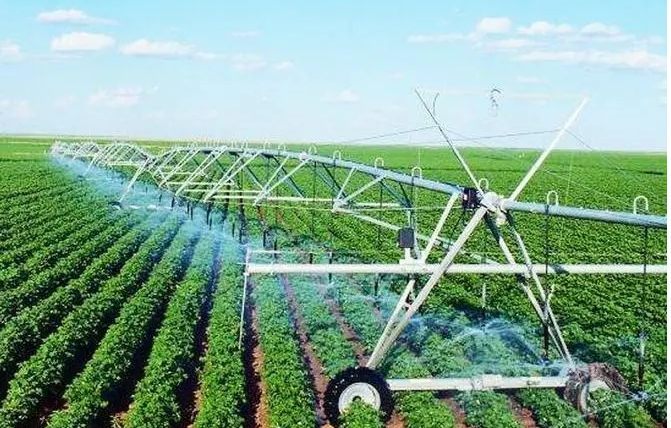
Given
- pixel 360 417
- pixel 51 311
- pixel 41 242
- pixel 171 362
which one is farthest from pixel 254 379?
pixel 41 242

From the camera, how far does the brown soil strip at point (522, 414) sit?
10.7m

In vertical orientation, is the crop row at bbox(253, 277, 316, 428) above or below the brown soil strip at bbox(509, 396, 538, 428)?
above

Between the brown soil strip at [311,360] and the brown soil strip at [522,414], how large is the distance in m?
2.67

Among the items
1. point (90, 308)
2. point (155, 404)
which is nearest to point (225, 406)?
point (155, 404)

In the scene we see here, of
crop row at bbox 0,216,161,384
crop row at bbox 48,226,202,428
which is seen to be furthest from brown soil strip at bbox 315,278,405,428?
crop row at bbox 0,216,161,384

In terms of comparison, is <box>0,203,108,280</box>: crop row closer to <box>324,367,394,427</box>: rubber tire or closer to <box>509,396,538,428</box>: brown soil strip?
<box>324,367,394,427</box>: rubber tire

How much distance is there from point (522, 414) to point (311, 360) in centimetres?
386

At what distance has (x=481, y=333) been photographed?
1469 cm

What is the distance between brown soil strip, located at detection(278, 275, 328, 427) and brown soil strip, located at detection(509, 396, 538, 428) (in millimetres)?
2668

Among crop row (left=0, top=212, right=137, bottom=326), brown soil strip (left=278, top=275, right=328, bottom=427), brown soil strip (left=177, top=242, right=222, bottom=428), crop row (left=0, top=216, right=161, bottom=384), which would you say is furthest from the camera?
crop row (left=0, top=212, right=137, bottom=326)

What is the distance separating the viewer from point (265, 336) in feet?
45.1

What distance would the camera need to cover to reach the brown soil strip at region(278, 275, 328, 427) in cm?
1129

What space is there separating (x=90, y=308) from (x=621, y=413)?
973cm

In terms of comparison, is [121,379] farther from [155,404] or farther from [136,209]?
[136,209]
